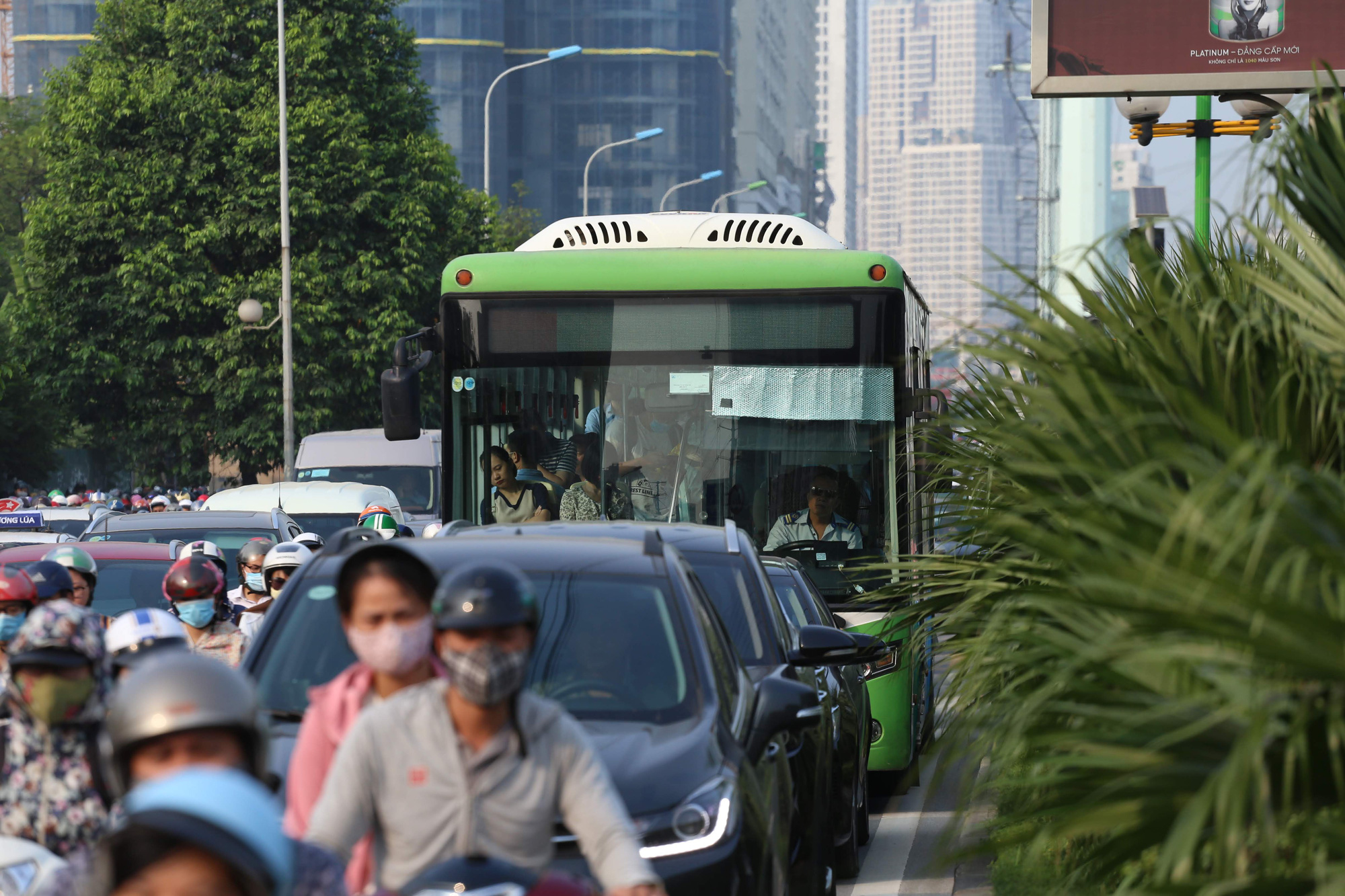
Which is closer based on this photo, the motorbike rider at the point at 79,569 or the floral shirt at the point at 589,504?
the motorbike rider at the point at 79,569

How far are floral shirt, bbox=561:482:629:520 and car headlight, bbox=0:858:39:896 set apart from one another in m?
7.20

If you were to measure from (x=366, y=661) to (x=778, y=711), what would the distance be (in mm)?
1938

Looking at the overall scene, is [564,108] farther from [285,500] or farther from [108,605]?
[108,605]

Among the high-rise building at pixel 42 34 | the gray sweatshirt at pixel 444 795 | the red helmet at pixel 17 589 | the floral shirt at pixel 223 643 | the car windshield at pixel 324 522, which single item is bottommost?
the car windshield at pixel 324 522

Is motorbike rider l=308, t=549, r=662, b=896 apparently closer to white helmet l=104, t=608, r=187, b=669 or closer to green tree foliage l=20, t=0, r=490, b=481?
white helmet l=104, t=608, r=187, b=669

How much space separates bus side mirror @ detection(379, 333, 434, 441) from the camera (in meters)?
11.7

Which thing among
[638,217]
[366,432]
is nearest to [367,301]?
[366,432]

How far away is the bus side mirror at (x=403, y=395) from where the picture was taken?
11673mm

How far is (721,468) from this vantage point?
11172mm

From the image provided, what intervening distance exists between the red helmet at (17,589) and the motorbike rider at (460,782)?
281 cm

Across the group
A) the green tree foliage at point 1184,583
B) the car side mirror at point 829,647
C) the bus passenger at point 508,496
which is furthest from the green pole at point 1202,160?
the green tree foliage at point 1184,583

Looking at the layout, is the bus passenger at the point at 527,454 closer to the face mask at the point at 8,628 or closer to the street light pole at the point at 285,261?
the face mask at the point at 8,628

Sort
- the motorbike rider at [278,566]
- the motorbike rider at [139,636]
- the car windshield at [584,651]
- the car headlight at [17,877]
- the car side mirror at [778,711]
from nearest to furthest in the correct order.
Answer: the car headlight at [17,877] < the motorbike rider at [139,636] < the car windshield at [584,651] < the car side mirror at [778,711] < the motorbike rider at [278,566]

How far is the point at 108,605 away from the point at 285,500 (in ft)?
28.7
